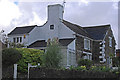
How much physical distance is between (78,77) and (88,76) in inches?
29.8

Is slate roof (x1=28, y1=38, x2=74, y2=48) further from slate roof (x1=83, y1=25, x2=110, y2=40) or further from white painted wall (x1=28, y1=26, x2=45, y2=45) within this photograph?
slate roof (x1=83, y1=25, x2=110, y2=40)

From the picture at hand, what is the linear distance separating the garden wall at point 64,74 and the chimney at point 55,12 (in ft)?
50.6

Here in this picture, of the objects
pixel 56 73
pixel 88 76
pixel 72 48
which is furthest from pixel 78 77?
pixel 72 48

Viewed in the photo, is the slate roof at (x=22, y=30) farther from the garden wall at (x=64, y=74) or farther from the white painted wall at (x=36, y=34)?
the garden wall at (x=64, y=74)

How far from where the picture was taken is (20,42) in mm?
33344

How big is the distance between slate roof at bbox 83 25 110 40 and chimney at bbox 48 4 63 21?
692 centimetres

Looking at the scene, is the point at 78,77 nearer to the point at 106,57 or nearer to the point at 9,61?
the point at 9,61

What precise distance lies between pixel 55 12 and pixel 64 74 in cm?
1753

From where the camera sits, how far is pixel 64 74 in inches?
635

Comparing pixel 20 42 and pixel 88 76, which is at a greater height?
pixel 20 42

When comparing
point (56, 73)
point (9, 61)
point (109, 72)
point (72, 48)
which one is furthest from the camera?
point (72, 48)

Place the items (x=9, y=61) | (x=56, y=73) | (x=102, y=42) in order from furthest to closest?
(x=102, y=42) → (x=9, y=61) → (x=56, y=73)

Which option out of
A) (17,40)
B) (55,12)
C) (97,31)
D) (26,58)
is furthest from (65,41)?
(26,58)

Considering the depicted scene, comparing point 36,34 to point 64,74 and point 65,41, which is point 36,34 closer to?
point 65,41
